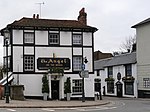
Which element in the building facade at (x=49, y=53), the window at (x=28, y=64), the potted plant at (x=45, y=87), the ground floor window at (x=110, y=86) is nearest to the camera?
the potted plant at (x=45, y=87)

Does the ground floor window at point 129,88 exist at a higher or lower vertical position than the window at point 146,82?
lower

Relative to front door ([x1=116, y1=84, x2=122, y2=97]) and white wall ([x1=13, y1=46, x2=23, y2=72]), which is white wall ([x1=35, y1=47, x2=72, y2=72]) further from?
front door ([x1=116, y1=84, x2=122, y2=97])

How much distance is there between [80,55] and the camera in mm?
39500

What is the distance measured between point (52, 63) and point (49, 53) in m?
1.14

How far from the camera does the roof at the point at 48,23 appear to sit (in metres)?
38.0

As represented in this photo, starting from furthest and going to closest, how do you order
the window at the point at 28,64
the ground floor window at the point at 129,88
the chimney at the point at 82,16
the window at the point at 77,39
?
the ground floor window at the point at 129,88
the chimney at the point at 82,16
the window at the point at 77,39
the window at the point at 28,64

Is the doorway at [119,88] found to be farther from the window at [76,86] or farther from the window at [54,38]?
the window at [54,38]

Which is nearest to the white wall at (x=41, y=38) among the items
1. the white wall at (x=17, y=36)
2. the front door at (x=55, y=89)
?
the white wall at (x=17, y=36)

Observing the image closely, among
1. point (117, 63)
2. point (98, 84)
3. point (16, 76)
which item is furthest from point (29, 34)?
point (98, 84)

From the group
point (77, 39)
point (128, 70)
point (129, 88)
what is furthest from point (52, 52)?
point (128, 70)

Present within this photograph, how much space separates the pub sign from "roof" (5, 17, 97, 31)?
12.0 feet

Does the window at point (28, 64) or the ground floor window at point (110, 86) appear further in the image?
the ground floor window at point (110, 86)

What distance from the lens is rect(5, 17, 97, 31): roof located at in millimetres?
38000

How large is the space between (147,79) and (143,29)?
745 centimetres
